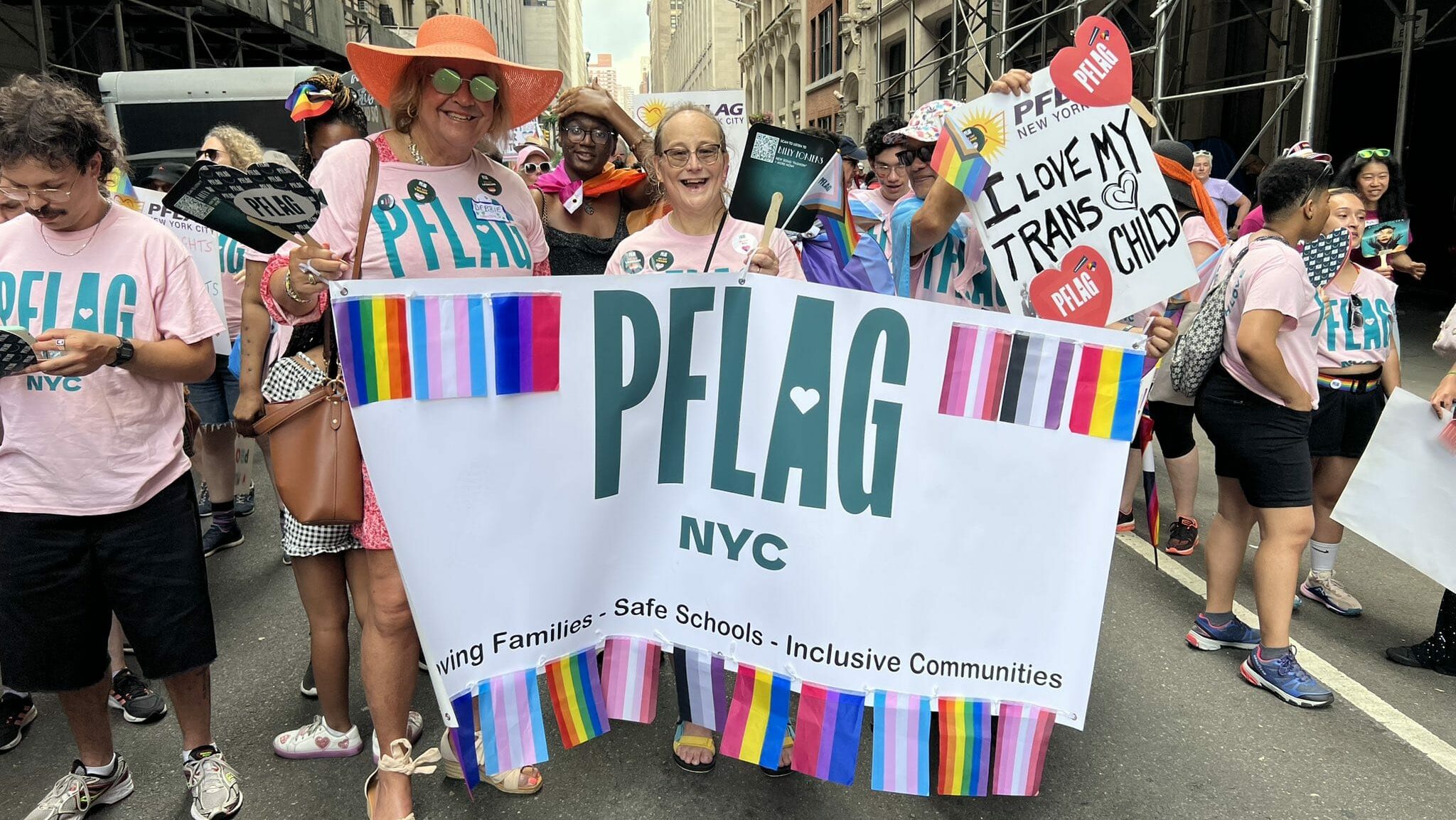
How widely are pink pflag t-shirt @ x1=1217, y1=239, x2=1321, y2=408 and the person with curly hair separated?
132 inches

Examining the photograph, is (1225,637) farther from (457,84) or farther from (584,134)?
(457,84)

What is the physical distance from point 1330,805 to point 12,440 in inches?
147

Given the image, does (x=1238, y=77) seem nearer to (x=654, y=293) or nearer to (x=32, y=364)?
(x=654, y=293)

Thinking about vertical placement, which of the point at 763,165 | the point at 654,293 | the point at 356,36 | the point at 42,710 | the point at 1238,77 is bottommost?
the point at 42,710

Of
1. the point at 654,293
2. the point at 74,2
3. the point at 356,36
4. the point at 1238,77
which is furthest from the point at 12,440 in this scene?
the point at 356,36

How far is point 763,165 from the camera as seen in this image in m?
2.37

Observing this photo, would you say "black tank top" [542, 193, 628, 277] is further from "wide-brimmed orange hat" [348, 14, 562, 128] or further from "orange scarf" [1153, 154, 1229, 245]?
"orange scarf" [1153, 154, 1229, 245]

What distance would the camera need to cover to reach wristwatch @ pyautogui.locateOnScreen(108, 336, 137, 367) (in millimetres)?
2359

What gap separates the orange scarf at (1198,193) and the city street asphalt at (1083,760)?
2119 mm

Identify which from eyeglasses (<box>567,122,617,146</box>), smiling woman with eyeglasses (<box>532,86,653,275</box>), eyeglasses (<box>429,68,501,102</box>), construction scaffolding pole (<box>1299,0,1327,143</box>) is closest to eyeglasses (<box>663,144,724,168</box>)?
eyeglasses (<box>429,68,501,102</box>)

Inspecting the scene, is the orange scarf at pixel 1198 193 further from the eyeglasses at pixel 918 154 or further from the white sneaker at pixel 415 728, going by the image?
the white sneaker at pixel 415 728

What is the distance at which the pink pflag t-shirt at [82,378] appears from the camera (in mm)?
2420

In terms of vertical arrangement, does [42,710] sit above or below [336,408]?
below

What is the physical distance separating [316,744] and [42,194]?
177 centimetres
